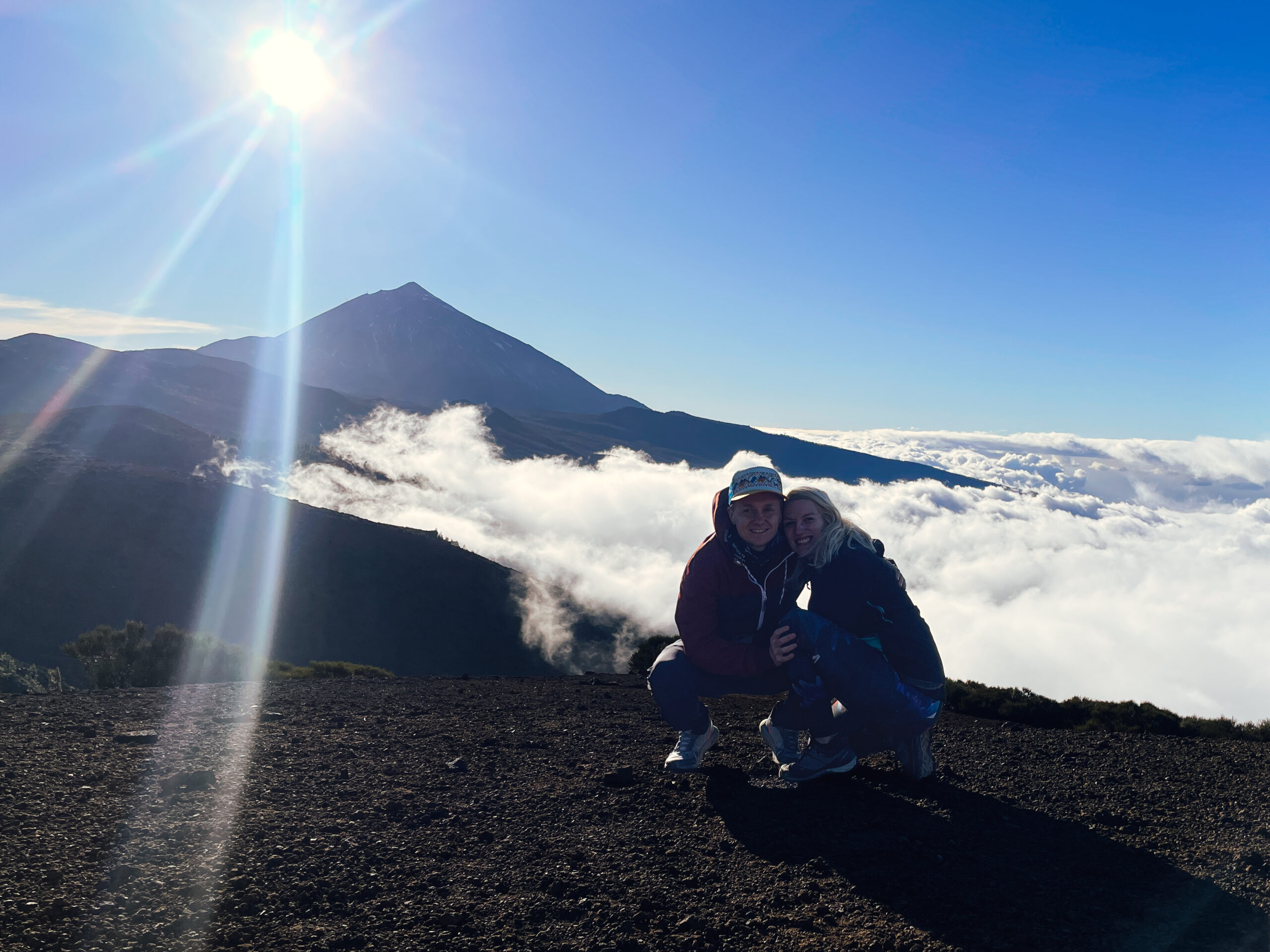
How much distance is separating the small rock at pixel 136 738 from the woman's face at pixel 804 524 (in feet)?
16.2

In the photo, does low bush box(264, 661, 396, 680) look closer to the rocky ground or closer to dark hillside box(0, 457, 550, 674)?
the rocky ground

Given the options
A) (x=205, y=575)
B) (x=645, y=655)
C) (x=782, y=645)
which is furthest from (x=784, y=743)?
(x=205, y=575)

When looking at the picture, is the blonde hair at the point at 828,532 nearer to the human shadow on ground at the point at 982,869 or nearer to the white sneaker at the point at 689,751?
the human shadow on ground at the point at 982,869

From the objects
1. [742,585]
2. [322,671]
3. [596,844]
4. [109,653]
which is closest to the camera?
[596,844]

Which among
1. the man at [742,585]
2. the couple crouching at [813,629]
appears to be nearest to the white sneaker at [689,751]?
the couple crouching at [813,629]

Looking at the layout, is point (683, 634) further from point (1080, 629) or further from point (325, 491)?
point (1080, 629)

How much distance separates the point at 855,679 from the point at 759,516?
3.65ft

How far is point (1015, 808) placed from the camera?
388cm

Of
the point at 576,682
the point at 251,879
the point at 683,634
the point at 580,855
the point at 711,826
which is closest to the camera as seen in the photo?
the point at 251,879

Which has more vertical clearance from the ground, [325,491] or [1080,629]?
[325,491]

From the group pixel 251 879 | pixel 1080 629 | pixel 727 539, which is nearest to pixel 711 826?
pixel 727 539

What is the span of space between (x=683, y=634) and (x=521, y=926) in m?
1.93

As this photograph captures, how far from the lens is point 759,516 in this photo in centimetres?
392

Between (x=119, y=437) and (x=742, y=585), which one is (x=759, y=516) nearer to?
(x=742, y=585)
